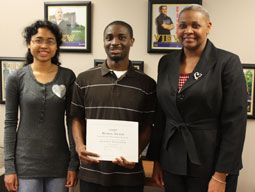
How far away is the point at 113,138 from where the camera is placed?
1333mm

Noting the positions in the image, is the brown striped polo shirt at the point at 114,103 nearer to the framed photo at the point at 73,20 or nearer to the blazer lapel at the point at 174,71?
the blazer lapel at the point at 174,71

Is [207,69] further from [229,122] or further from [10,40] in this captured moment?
[10,40]

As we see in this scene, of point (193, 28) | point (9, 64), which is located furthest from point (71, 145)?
point (9, 64)

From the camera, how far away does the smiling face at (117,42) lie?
1435 millimetres

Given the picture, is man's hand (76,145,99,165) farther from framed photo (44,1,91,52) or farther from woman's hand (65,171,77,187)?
framed photo (44,1,91,52)

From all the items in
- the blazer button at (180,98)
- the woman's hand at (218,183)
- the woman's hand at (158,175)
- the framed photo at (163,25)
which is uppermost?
the framed photo at (163,25)

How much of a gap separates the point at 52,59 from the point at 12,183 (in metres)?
0.80

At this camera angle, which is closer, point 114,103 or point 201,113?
point 201,113

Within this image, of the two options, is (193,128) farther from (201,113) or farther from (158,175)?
(158,175)

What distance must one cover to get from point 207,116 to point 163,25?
3.60 ft

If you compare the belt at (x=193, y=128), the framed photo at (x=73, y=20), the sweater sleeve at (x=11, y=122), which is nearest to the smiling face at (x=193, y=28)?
the belt at (x=193, y=128)

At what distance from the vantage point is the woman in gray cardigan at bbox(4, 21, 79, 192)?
58.7 inches

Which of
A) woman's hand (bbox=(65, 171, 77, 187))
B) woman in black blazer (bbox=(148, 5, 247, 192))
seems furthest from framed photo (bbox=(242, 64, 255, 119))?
woman's hand (bbox=(65, 171, 77, 187))

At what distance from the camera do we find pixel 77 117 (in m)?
1.52
